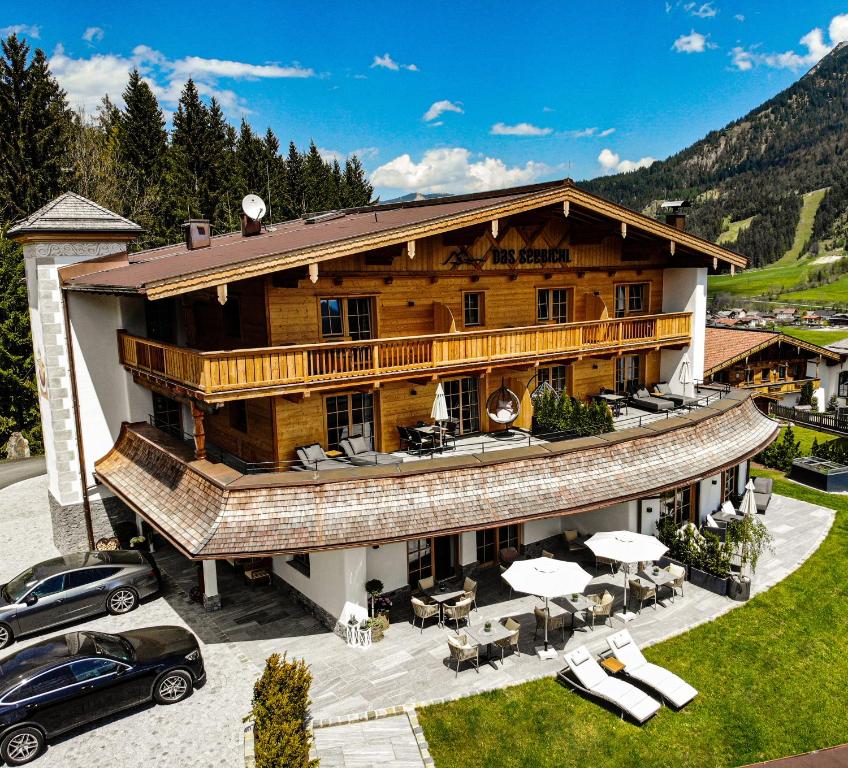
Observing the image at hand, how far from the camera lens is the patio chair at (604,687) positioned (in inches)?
495

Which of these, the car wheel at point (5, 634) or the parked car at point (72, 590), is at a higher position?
the parked car at point (72, 590)

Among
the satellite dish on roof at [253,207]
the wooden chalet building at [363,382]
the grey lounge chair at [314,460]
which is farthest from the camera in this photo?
the satellite dish on roof at [253,207]

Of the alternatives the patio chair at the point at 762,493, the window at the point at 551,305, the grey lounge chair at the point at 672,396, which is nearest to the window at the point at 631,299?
the window at the point at 551,305

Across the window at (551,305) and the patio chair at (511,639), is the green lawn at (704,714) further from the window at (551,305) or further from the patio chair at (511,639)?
the window at (551,305)

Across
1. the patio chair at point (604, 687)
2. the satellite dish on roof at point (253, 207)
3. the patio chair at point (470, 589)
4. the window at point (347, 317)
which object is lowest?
the patio chair at point (604, 687)

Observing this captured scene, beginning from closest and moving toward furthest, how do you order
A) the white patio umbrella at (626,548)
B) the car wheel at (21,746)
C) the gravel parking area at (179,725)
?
the car wheel at (21,746), the gravel parking area at (179,725), the white patio umbrella at (626,548)

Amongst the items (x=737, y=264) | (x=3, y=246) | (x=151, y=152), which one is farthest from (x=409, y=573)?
(x=151, y=152)

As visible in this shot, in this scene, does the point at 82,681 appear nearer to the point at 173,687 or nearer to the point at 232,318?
the point at 173,687

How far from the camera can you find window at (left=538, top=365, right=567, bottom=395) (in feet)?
73.3

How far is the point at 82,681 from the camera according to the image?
12.0m

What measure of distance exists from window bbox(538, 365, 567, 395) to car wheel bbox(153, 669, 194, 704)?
46.2 ft

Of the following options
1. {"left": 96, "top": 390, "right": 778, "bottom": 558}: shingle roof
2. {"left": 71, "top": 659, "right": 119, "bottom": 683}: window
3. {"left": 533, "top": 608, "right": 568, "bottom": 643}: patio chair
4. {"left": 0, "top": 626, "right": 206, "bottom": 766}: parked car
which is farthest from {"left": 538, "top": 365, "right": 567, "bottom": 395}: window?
{"left": 71, "top": 659, "right": 119, "bottom": 683}: window

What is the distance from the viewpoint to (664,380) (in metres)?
25.7

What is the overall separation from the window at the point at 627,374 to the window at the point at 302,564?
13.5 m
